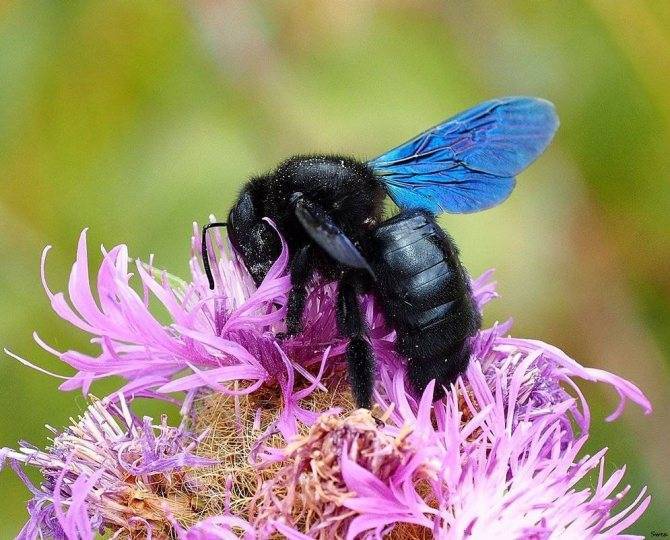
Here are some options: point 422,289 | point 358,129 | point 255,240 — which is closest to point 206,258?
point 255,240

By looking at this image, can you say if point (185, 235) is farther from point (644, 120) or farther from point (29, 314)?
point (644, 120)

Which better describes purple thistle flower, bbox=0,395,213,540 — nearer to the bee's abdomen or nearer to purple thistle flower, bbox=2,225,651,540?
purple thistle flower, bbox=2,225,651,540

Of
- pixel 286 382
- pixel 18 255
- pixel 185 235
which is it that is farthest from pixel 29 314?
pixel 286 382

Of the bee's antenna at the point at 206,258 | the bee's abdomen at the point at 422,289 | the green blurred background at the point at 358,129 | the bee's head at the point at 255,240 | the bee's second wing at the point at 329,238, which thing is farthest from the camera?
the green blurred background at the point at 358,129

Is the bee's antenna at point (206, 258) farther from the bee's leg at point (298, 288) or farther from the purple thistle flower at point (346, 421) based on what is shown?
the bee's leg at point (298, 288)

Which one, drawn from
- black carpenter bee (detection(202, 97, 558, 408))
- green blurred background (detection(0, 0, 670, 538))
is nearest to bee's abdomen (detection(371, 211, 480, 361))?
black carpenter bee (detection(202, 97, 558, 408))

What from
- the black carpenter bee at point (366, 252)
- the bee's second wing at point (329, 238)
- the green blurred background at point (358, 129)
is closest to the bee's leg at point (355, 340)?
the black carpenter bee at point (366, 252)
